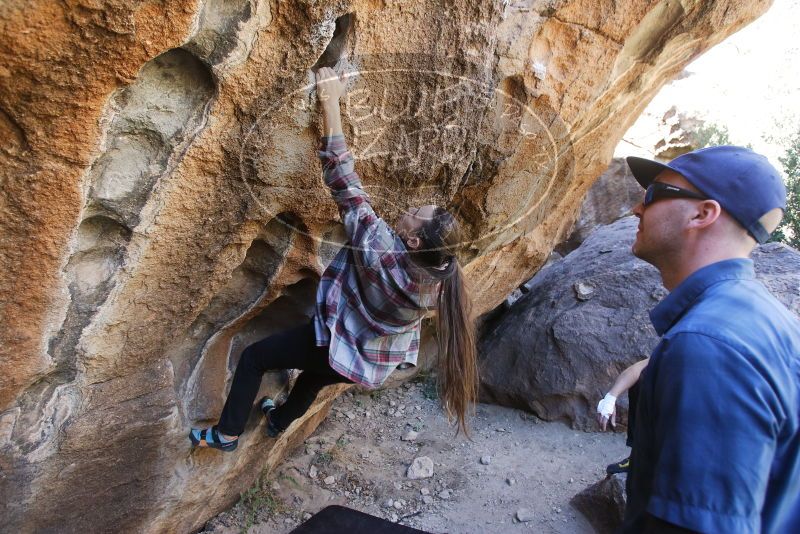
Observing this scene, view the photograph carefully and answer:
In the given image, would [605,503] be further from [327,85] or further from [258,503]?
[327,85]

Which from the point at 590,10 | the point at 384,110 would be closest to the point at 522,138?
the point at 590,10

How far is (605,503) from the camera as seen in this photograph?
304 centimetres

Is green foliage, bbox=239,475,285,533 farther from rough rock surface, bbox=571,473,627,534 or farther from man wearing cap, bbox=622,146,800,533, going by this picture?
man wearing cap, bbox=622,146,800,533

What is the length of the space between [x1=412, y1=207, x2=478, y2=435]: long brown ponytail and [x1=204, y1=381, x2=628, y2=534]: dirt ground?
49.6 inches

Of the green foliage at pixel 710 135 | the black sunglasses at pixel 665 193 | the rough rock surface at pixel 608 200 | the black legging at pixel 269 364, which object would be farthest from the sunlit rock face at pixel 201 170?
the green foliage at pixel 710 135

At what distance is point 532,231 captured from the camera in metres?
3.57

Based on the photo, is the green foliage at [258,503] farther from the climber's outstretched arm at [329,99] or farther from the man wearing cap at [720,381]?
the man wearing cap at [720,381]

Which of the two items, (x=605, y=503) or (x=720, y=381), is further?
(x=605, y=503)

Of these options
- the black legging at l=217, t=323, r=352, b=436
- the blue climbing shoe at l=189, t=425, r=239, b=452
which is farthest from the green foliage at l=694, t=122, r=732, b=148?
the blue climbing shoe at l=189, t=425, r=239, b=452

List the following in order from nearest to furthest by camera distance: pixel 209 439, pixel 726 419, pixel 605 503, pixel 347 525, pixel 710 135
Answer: pixel 726 419, pixel 209 439, pixel 347 525, pixel 605 503, pixel 710 135

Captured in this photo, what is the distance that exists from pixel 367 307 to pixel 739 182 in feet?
4.35

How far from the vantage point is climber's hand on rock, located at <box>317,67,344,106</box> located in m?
1.90

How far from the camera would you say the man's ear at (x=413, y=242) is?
2.11 metres
